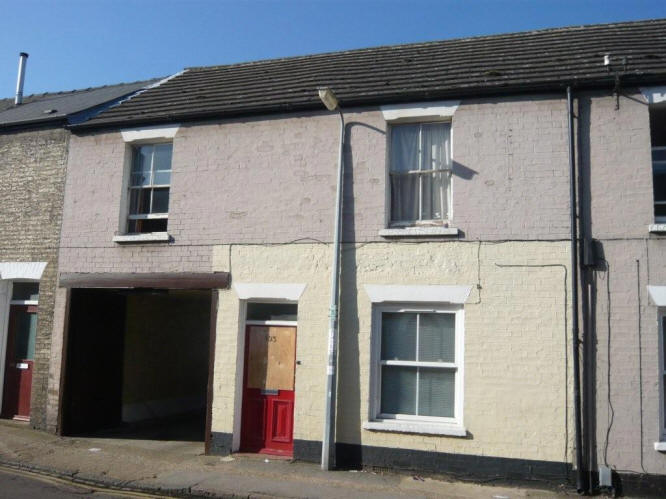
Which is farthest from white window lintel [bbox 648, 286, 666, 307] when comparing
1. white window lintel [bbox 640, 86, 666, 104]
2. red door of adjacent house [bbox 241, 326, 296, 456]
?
red door of adjacent house [bbox 241, 326, 296, 456]

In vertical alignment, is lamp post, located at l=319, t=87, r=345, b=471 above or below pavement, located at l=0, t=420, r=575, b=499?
above

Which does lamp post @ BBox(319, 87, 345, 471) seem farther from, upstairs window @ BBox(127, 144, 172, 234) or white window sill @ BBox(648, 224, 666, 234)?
white window sill @ BBox(648, 224, 666, 234)

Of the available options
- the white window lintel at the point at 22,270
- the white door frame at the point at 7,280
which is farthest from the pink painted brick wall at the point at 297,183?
the white door frame at the point at 7,280

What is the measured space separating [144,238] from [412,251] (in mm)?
4815

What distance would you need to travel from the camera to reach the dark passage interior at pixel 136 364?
→ 35.7 feet

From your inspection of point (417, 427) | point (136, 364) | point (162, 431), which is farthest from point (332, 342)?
point (136, 364)

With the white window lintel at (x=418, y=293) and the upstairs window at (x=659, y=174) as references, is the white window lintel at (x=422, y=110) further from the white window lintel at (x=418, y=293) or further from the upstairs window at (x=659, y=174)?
the upstairs window at (x=659, y=174)

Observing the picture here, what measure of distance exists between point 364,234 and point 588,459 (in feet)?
14.7

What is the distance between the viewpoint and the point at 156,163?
10938 mm

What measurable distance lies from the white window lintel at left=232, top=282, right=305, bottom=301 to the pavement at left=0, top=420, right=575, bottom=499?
8.40 ft

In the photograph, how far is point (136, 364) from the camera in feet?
40.4

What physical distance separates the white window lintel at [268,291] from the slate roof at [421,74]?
3035 mm

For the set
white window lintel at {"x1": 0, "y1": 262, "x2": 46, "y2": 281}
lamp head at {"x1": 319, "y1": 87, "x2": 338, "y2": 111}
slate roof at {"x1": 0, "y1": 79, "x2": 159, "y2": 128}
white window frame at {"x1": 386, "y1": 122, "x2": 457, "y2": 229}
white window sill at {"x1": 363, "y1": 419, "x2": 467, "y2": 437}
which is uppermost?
slate roof at {"x1": 0, "y1": 79, "x2": 159, "y2": 128}

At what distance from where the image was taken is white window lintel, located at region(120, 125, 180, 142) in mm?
10664
